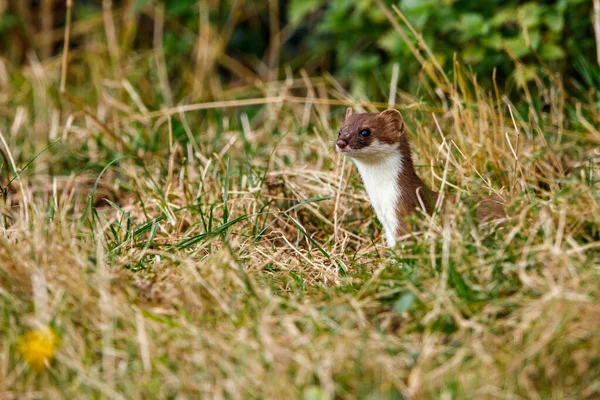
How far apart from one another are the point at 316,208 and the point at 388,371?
1.92 meters

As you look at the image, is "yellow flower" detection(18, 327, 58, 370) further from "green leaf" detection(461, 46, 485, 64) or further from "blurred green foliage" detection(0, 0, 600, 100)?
"green leaf" detection(461, 46, 485, 64)

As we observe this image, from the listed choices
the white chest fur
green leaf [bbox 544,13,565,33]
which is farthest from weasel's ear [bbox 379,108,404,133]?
green leaf [bbox 544,13,565,33]

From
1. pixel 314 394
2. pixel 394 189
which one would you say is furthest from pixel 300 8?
pixel 314 394

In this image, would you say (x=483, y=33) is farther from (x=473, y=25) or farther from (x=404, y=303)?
(x=404, y=303)

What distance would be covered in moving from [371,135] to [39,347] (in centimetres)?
192

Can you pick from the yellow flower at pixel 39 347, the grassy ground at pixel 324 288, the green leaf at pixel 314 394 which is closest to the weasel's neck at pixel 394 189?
the grassy ground at pixel 324 288

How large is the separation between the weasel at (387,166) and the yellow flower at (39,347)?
1.65 metres

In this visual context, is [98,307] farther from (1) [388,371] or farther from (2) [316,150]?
(2) [316,150]

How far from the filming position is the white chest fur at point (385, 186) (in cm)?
395

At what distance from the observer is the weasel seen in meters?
3.97

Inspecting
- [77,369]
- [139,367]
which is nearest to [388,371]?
[139,367]

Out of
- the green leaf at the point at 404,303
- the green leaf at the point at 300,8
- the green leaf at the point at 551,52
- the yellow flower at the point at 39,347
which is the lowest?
the green leaf at the point at 404,303

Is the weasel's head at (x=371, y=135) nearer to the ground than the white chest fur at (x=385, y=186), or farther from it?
farther from it

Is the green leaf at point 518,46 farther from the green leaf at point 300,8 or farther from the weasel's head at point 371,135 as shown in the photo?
the green leaf at point 300,8
